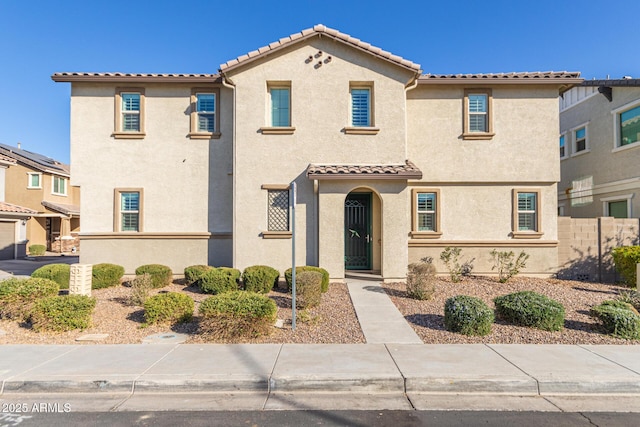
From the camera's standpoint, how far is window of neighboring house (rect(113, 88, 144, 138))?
11.7 m

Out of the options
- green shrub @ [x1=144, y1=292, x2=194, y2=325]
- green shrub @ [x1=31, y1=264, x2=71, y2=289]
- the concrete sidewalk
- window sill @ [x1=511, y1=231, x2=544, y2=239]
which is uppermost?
window sill @ [x1=511, y1=231, x2=544, y2=239]

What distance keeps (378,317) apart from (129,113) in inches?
411

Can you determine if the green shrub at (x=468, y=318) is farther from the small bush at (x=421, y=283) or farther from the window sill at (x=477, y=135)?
the window sill at (x=477, y=135)

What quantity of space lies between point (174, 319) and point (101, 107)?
8.63 meters

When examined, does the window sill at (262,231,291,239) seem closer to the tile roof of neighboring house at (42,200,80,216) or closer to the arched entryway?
the arched entryway

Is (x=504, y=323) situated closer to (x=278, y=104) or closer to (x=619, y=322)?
(x=619, y=322)

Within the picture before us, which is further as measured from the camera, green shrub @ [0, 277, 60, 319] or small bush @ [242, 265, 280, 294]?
small bush @ [242, 265, 280, 294]

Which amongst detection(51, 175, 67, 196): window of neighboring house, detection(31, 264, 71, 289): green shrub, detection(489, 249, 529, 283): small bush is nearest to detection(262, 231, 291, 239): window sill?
detection(31, 264, 71, 289): green shrub

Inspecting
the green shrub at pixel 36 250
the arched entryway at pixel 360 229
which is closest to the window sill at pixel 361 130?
the arched entryway at pixel 360 229

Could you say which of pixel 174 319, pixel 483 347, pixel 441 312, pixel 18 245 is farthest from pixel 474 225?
pixel 18 245

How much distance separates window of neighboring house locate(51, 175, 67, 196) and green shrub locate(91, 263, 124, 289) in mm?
21640

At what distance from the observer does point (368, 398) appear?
15.0 ft

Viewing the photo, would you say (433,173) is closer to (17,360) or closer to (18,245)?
(17,360)

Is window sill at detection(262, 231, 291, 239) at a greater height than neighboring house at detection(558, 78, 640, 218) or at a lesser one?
lesser
